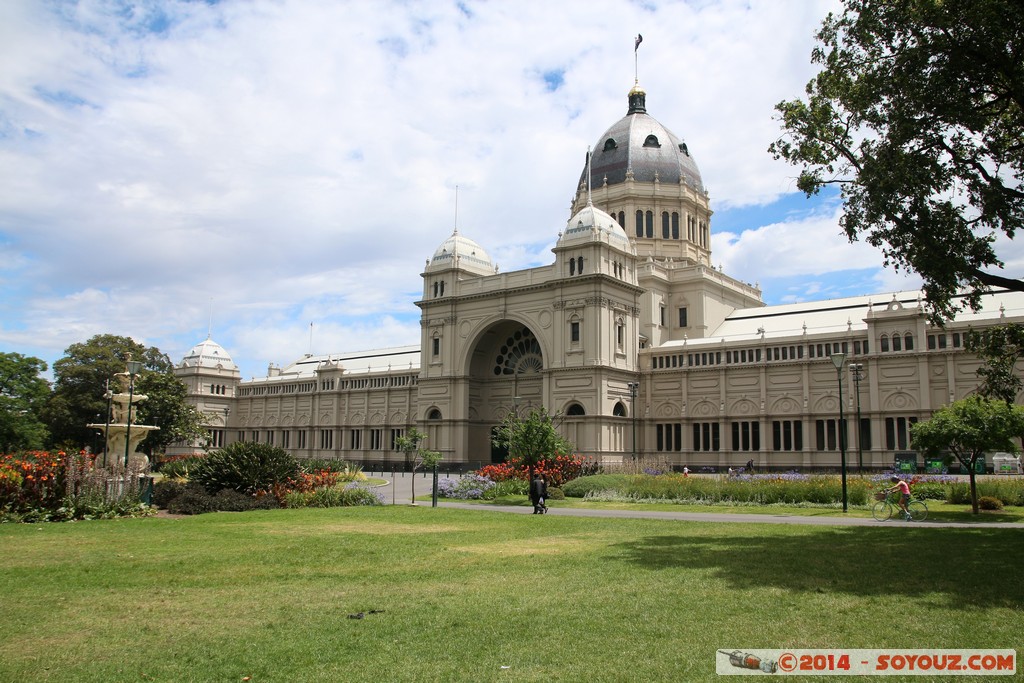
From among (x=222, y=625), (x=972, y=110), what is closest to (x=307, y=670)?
(x=222, y=625)

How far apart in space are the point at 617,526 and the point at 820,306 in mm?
51614

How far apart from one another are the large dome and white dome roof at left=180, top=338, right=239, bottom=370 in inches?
2154

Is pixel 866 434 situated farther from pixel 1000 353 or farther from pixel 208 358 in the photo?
pixel 208 358

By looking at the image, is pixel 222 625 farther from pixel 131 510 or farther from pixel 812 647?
pixel 131 510

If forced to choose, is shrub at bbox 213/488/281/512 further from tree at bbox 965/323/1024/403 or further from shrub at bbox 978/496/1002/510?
shrub at bbox 978/496/1002/510

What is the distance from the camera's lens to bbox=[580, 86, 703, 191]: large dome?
79.8 m

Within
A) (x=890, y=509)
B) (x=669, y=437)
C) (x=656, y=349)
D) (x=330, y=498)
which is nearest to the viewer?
(x=890, y=509)

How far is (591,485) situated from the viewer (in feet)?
131

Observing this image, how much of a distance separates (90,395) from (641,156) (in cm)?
Result: 5751

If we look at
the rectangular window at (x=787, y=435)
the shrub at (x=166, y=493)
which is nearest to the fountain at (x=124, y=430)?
the shrub at (x=166, y=493)

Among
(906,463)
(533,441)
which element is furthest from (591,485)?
(906,463)

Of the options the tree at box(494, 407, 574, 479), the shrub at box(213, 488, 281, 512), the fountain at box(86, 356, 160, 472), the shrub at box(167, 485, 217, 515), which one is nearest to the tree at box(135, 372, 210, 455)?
the fountain at box(86, 356, 160, 472)

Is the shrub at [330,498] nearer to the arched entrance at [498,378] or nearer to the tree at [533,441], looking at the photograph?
the tree at [533,441]

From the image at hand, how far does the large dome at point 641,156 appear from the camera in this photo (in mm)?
79812
